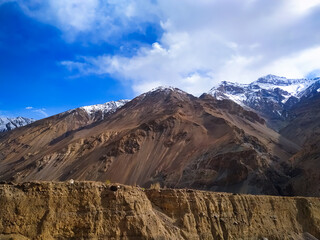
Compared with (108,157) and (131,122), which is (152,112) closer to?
(131,122)

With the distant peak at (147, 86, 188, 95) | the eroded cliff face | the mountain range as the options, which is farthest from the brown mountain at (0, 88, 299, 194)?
the eroded cliff face

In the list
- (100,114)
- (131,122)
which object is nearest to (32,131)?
(100,114)

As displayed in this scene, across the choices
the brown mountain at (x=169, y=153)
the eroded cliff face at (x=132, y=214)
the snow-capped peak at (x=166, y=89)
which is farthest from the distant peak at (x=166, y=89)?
the eroded cliff face at (x=132, y=214)

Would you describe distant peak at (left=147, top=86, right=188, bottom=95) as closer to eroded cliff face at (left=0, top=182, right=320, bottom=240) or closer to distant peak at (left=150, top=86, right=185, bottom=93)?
distant peak at (left=150, top=86, right=185, bottom=93)

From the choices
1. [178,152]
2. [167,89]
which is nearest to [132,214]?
[178,152]

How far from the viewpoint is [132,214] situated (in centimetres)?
2038

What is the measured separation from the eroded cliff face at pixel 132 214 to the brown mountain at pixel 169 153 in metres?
43.2

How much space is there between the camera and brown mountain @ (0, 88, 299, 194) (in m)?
77.9

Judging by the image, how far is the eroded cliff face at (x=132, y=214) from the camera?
55.2 feet

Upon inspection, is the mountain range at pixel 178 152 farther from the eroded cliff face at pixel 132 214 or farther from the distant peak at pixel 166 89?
the eroded cliff face at pixel 132 214

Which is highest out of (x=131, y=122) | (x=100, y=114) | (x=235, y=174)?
(x=100, y=114)

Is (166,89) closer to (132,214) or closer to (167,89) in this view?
(167,89)

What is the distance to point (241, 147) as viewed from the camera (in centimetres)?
8456

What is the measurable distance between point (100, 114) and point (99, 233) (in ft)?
575
